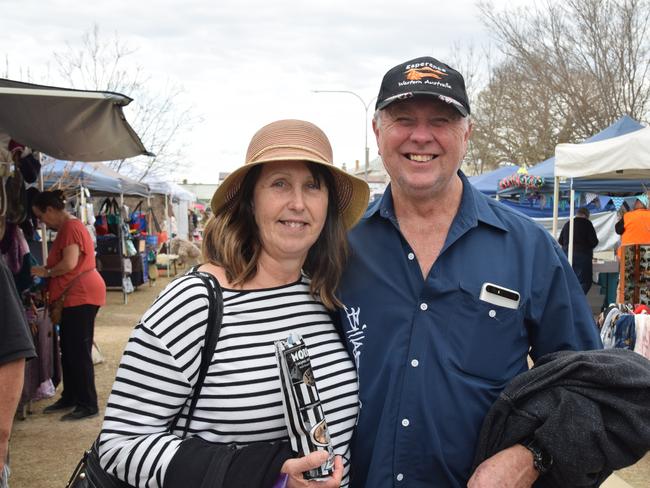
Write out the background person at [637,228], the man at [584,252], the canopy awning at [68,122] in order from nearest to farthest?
1. the canopy awning at [68,122]
2. the background person at [637,228]
3. the man at [584,252]

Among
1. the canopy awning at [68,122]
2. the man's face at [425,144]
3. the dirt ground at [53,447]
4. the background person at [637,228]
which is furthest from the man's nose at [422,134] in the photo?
the background person at [637,228]

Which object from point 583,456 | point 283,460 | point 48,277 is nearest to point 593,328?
point 583,456

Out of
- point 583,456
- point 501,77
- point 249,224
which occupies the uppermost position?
point 501,77

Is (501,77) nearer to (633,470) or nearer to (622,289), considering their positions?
(622,289)

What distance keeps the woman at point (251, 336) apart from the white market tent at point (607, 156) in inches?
199

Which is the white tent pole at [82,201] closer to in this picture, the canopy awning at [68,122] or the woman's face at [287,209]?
the canopy awning at [68,122]

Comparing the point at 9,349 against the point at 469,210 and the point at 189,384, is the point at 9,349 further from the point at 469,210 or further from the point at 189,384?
the point at 469,210

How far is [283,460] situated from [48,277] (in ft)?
16.8

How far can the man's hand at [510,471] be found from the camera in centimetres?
177

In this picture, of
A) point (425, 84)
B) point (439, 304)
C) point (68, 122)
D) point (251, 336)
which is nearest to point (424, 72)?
point (425, 84)

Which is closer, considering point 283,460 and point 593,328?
point 283,460

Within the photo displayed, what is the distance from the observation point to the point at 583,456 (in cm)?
170

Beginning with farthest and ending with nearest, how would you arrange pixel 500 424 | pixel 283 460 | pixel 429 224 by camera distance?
pixel 429 224 → pixel 500 424 → pixel 283 460

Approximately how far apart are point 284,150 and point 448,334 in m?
0.79
